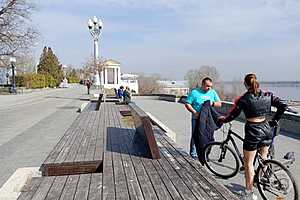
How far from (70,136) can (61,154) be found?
1.96 metres

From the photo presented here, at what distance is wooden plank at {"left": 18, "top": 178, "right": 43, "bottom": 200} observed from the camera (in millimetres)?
3607

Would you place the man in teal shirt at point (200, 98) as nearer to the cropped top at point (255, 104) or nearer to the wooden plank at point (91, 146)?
the cropped top at point (255, 104)

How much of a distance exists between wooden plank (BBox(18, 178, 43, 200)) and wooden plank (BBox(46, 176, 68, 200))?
0.63ft

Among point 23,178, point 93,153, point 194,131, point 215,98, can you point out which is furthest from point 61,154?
point 215,98

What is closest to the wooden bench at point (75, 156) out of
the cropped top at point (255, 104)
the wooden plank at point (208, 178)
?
the wooden plank at point (208, 178)

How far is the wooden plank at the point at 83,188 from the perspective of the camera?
140 inches

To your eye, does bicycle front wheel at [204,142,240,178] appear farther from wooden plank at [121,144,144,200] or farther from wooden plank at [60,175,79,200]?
wooden plank at [60,175,79,200]

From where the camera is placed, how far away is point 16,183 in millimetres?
4207

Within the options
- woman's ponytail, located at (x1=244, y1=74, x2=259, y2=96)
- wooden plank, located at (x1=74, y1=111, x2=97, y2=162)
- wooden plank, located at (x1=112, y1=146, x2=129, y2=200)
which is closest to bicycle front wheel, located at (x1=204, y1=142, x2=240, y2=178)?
woman's ponytail, located at (x1=244, y1=74, x2=259, y2=96)

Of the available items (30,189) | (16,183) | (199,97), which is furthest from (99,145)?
(30,189)

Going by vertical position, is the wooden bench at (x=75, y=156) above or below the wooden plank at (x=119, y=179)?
below

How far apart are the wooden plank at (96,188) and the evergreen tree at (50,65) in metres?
82.5

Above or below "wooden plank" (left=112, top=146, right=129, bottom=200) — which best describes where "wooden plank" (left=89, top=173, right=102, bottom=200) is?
below

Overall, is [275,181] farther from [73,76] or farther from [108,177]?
[73,76]
